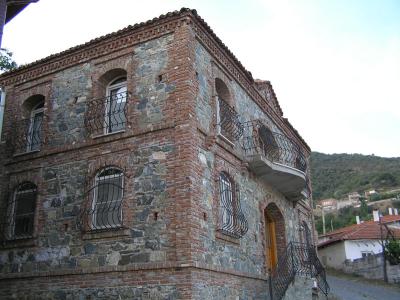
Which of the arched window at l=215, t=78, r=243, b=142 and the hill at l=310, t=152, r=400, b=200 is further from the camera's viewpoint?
the hill at l=310, t=152, r=400, b=200

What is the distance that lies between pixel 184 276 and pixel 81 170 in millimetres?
4252

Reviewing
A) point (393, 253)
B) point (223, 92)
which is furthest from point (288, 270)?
point (393, 253)

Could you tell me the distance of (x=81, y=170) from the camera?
12.2 metres

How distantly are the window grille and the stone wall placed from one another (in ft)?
72.3

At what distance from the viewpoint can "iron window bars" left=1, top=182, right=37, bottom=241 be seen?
12.8 metres

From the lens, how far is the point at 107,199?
11.7 metres

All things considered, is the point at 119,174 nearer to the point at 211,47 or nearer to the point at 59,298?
the point at 59,298

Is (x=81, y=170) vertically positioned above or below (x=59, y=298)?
above

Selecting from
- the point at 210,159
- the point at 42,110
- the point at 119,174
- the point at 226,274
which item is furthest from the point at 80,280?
the point at 42,110

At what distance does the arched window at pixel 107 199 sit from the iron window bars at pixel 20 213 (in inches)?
86.5

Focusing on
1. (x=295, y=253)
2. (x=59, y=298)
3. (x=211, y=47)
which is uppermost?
(x=211, y=47)

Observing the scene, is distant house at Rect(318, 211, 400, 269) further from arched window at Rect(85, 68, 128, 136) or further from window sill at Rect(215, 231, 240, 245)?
arched window at Rect(85, 68, 128, 136)

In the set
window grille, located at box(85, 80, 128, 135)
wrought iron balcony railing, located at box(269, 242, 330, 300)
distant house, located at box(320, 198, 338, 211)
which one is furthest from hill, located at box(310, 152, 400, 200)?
window grille, located at box(85, 80, 128, 135)

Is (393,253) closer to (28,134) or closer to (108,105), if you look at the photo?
(108,105)
